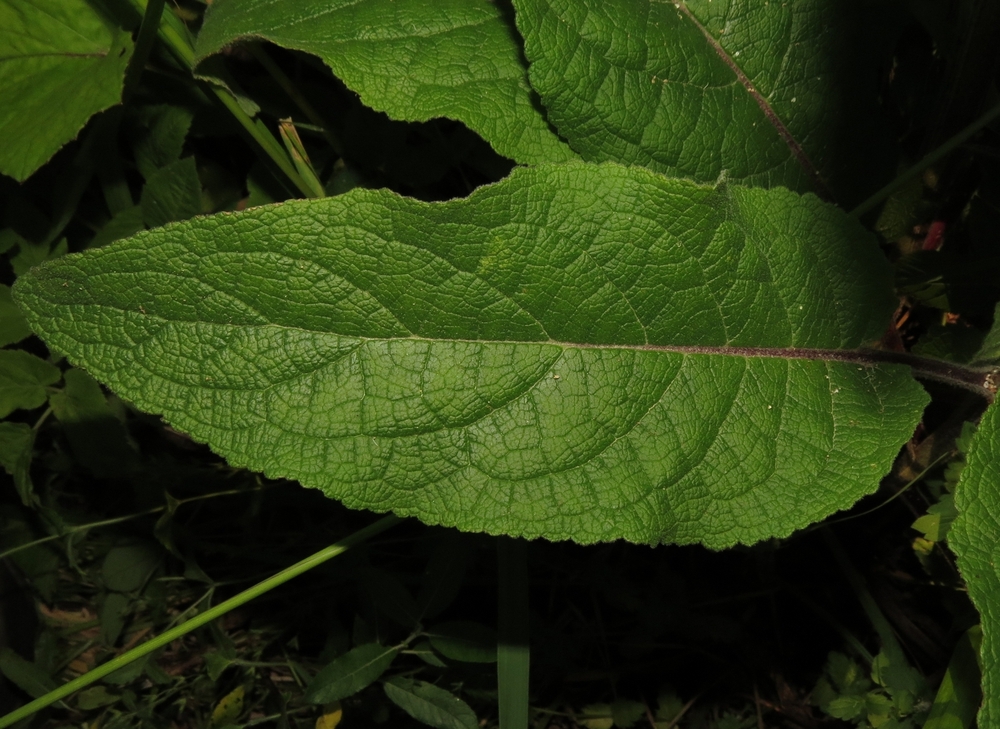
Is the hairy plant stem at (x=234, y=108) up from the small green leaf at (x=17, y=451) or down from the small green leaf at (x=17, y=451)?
up

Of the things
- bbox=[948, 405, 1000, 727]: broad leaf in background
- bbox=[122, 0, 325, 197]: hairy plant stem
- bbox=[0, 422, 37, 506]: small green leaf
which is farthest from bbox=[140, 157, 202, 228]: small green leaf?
bbox=[948, 405, 1000, 727]: broad leaf in background

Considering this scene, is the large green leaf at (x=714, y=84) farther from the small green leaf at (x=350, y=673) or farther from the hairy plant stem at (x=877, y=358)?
the small green leaf at (x=350, y=673)

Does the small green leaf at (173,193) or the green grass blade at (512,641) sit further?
the small green leaf at (173,193)

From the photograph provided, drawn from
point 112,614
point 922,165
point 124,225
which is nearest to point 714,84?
point 922,165

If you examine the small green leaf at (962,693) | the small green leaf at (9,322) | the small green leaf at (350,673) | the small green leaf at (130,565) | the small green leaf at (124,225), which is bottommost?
the small green leaf at (130,565)

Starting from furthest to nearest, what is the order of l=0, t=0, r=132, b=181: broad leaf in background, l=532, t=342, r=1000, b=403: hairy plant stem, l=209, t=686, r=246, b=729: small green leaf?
l=209, t=686, r=246, b=729: small green leaf < l=0, t=0, r=132, b=181: broad leaf in background < l=532, t=342, r=1000, b=403: hairy plant stem

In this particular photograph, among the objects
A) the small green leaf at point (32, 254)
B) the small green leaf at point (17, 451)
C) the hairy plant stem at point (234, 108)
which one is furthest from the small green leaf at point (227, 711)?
the hairy plant stem at point (234, 108)

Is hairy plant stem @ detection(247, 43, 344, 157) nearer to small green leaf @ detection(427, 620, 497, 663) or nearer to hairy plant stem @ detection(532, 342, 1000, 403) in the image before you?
hairy plant stem @ detection(532, 342, 1000, 403)

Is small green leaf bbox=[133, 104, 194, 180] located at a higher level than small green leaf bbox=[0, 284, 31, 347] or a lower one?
higher
